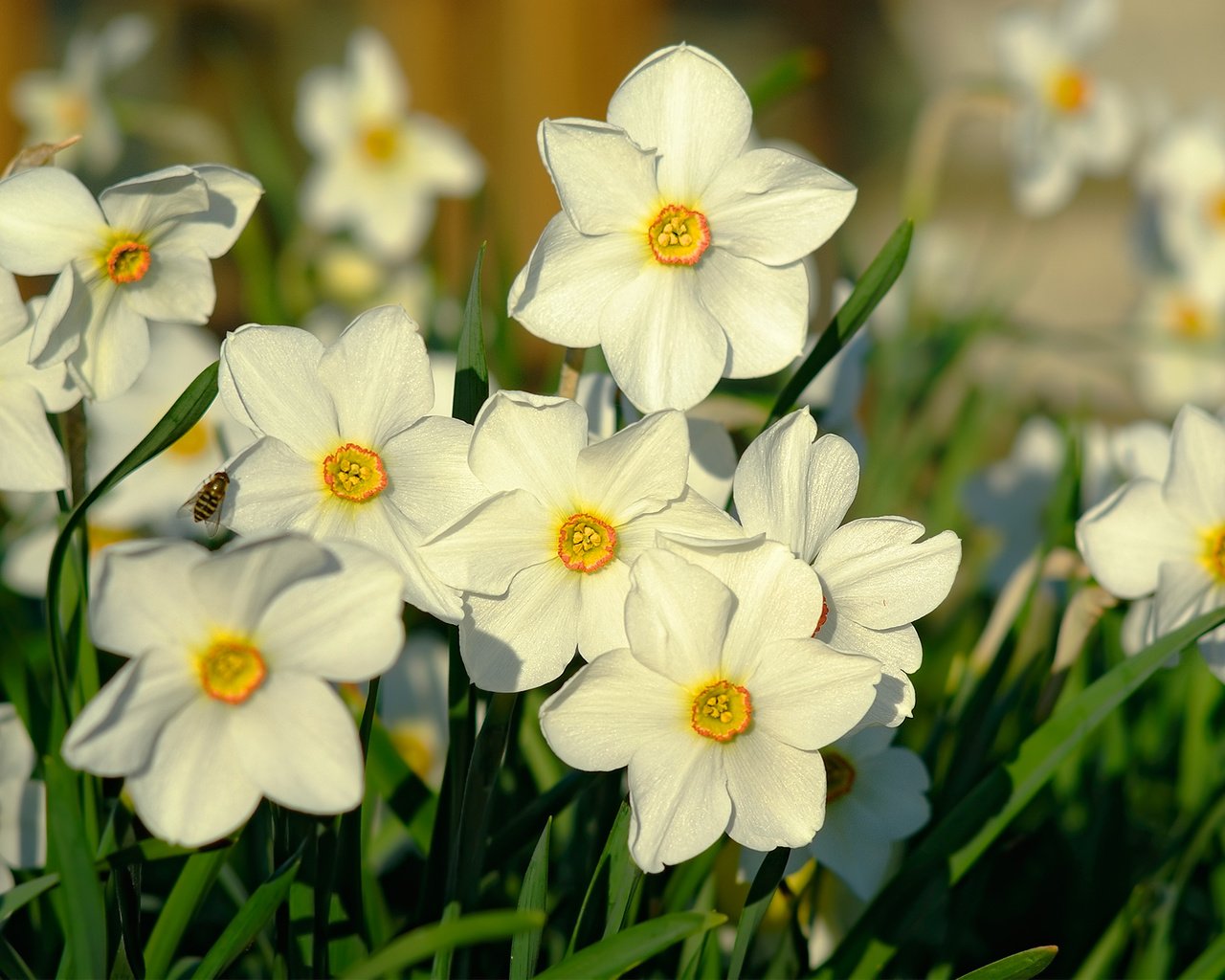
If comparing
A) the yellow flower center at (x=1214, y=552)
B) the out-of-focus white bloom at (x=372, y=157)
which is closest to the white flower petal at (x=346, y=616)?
the yellow flower center at (x=1214, y=552)

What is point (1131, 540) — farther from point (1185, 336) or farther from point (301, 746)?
point (1185, 336)

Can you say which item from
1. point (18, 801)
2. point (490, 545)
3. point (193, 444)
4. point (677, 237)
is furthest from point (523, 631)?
point (193, 444)

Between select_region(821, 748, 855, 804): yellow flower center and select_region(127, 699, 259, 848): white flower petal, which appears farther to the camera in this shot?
select_region(821, 748, 855, 804): yellow flower center

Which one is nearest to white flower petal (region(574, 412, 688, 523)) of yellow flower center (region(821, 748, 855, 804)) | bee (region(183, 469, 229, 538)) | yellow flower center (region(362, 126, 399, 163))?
bee (region(183, 469, 229, 538))

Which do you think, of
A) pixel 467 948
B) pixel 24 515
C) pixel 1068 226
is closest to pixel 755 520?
pixel 467 948

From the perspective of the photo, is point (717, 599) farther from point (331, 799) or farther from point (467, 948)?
point (467, 948)

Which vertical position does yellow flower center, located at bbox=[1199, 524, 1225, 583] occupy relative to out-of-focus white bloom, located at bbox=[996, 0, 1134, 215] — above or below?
below

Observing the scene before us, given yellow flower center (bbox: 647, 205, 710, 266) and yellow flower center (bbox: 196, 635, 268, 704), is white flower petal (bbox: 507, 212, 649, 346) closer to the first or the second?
yellow flower center (bbox: 647, 205, 710, 266)

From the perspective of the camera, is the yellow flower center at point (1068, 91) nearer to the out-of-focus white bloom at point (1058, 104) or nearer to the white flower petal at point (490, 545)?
the out-of-focus white bloom at point (1058, 104)
